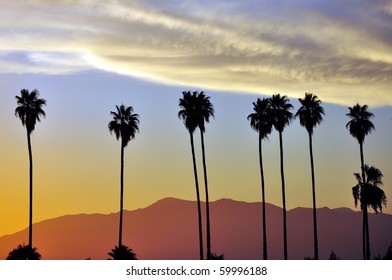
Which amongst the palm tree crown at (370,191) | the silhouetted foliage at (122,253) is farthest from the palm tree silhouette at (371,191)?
the silhouetted foliage at (122,253)

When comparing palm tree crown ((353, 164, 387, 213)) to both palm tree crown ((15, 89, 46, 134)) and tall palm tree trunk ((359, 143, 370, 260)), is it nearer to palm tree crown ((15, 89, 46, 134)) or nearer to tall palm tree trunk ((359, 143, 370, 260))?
tall palm tree trunk ((359, 143, 370, 260))

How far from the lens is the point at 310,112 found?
9281cm

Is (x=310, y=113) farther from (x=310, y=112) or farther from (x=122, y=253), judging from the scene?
(x=122, y=253)

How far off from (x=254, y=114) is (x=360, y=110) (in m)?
13.9

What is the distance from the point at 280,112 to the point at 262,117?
2.54 m

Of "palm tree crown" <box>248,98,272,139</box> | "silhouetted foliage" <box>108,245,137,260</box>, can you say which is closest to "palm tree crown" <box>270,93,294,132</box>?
"palm tree crown" <box>248,98,272,139</box>

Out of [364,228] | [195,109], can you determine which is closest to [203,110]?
[195,109]

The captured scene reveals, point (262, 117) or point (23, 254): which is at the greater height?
point (262, 117)

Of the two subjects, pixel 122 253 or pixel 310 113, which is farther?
pixel 310 113

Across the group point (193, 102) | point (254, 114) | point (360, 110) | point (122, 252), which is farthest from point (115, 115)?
point (360, 110)

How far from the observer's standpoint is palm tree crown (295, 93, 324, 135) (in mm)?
92625
